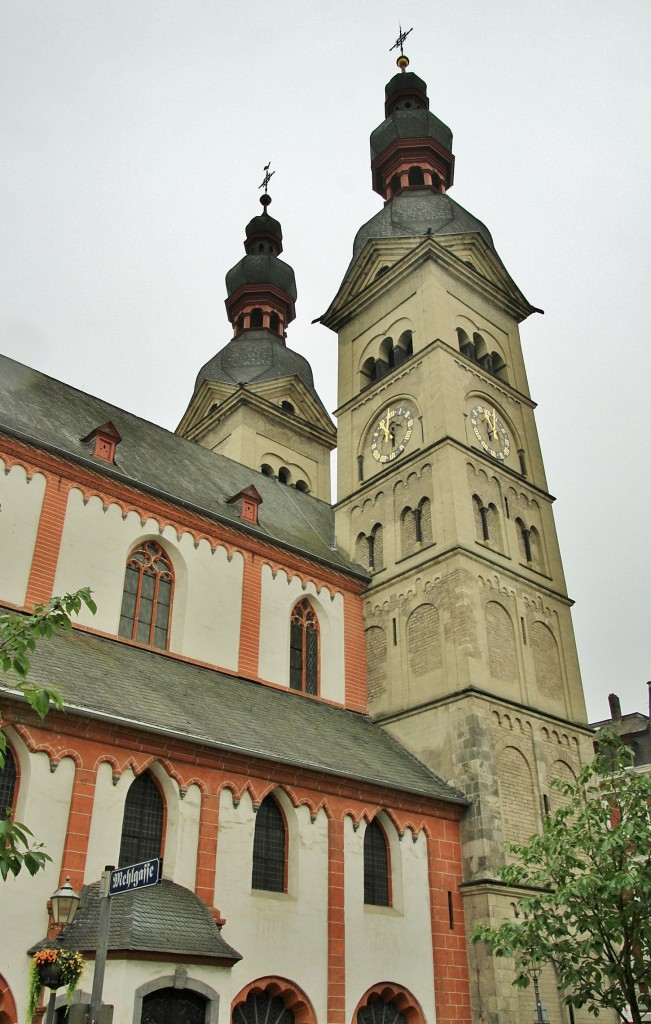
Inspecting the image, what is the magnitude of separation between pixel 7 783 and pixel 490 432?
1738 centimetres

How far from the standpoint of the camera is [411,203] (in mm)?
31141

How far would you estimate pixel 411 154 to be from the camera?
34625mm

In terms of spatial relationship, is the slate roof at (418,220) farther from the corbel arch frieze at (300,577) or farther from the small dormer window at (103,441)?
the small dormer window at (103,441)

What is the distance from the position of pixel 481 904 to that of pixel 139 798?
294 inches

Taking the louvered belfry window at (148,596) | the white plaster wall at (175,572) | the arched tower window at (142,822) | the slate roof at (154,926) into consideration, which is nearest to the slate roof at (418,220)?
the white plaster wall at (175,572)

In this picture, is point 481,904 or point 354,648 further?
point 354,648

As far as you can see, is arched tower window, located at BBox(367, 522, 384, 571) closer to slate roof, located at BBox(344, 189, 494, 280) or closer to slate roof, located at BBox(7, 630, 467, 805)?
slate roof, located at BBox(7, 630, 467, 805)

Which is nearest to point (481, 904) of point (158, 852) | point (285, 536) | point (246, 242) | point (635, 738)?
point (158, 852)

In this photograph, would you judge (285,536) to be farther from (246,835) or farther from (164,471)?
(246,835)

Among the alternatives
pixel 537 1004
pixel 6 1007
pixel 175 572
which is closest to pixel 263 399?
pixel 175 572

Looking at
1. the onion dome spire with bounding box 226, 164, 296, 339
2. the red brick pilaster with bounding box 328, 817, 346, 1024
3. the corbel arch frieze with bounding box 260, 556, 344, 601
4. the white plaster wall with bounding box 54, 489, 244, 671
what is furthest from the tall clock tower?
the onion dome spire with bounding box 226, 164, 296, 339

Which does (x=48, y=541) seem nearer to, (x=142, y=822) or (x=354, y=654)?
(x=142, y=822)

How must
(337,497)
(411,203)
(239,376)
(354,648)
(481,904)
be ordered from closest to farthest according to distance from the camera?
(481,904) → (354,648) → (337,497) → (411,203) → (239,376)

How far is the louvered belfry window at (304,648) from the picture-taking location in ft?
70.1
